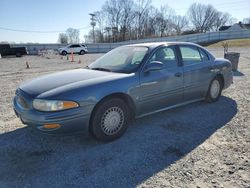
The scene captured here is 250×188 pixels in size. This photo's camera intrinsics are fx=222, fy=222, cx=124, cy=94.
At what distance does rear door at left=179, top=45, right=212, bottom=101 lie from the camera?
15.2 ft

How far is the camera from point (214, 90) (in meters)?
5.40

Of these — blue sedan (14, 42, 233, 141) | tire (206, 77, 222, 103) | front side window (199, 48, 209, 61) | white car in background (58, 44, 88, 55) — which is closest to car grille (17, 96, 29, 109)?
blue sedan (14, 42, 233, 141)

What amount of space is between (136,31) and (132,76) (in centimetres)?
6485

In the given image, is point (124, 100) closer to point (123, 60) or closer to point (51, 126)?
point (123, 60)

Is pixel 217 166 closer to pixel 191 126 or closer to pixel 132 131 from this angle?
pixel 191 126

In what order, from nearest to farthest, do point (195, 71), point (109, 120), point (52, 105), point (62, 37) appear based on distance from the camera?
point (52, 105), point (109, 120), point (195, 71), point (62, 37)

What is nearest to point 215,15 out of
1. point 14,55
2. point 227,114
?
point 14,55

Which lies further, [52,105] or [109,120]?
[109,120]

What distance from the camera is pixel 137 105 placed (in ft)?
12.6

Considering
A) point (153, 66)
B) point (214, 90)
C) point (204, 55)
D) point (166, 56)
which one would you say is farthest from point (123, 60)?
point (214, 90)

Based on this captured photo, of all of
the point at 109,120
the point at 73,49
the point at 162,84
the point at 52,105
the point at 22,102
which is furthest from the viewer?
the point at 73,49

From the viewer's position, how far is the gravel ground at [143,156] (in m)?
2.67

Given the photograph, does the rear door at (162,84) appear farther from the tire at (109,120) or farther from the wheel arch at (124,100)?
the tire at (109,120)

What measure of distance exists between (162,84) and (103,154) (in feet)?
5.58
